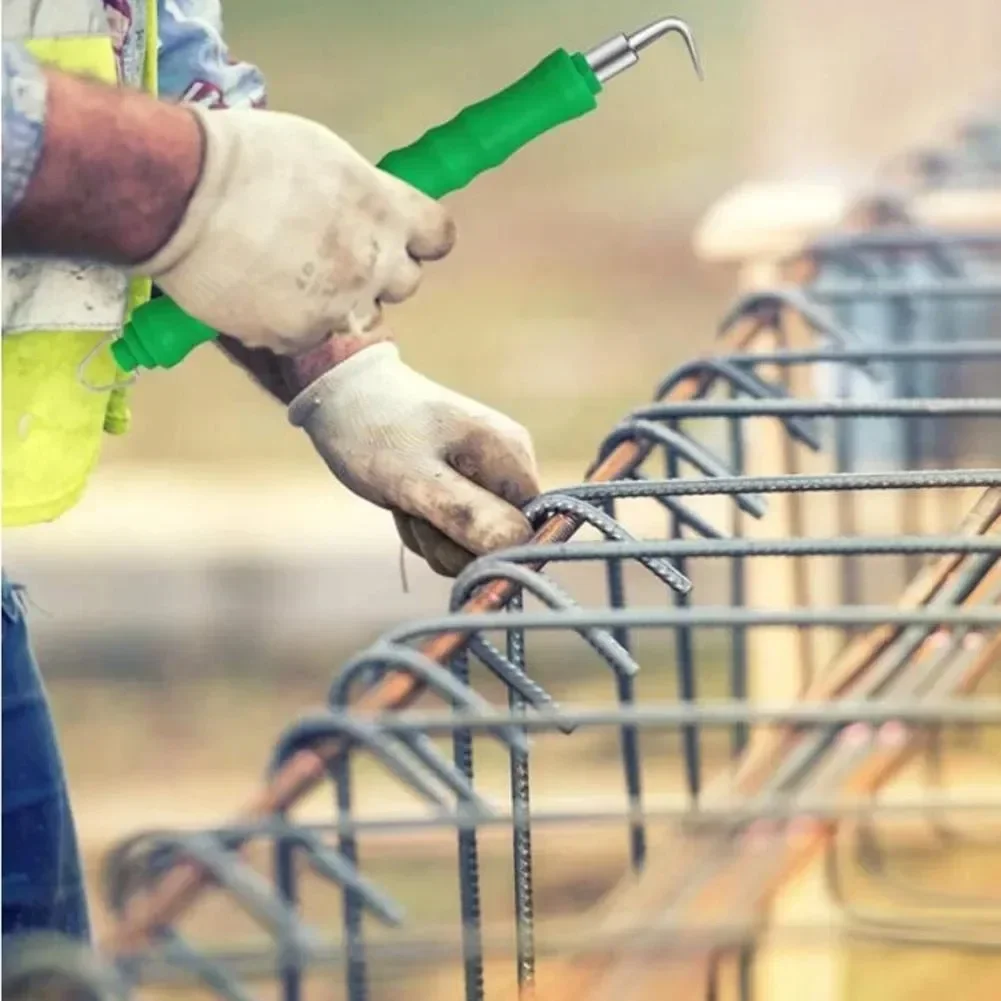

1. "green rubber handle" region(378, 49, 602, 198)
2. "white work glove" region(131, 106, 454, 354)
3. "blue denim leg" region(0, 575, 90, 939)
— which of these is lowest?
"blue denim leg" region(0, 575, 90, 939)

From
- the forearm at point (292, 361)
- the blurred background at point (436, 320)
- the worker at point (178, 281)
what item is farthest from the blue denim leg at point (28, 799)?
the blurred background at point (436, 320)

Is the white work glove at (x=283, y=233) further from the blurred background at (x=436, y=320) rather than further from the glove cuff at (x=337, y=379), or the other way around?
the blurred background at (x=436, y=320)

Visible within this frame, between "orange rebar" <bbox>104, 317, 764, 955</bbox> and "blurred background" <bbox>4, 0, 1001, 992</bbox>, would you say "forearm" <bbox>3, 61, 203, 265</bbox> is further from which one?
"blurred background" <bbox>4, 0, 1001, 992</bbox>

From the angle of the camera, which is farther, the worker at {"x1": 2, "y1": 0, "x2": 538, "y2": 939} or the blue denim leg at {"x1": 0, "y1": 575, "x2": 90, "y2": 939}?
the blue denim leg at {"x1": 0, "y1": 575, "x2": 90, "y2": 939}

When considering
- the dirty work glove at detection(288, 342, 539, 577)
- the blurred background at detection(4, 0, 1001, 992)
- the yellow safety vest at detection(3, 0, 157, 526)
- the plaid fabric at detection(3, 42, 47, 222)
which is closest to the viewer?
the plaid fabric at detection(3, 42, 47, 222)

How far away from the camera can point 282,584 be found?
2.97 m

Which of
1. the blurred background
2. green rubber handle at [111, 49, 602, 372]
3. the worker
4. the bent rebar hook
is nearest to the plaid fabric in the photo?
the worker

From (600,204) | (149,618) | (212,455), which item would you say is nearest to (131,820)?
(149,618)

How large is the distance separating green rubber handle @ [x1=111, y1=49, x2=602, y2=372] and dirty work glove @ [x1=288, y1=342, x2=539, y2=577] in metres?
0.11

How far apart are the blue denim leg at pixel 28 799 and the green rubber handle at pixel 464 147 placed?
0.52 ft

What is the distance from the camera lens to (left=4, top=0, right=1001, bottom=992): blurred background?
2.93 metres

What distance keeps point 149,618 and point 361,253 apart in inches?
87.8

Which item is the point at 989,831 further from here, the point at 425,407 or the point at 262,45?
the point at 262,45

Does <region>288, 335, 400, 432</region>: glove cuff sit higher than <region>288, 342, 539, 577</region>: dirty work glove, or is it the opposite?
<region>288, 335, 400, 432</region>: glove cuff
